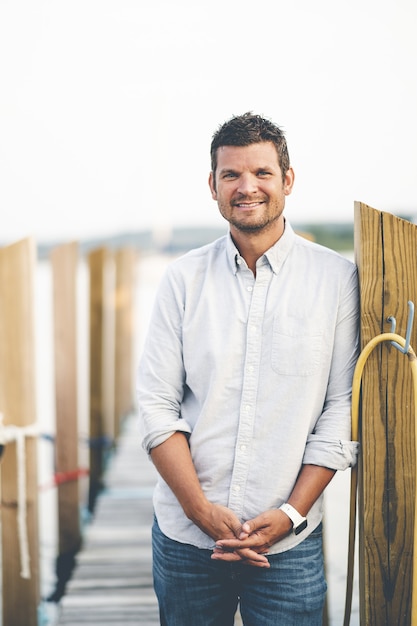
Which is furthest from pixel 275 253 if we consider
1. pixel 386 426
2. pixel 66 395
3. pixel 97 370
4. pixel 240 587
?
pixel 97 370

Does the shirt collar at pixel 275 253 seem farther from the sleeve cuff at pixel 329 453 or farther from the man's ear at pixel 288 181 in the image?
the sleeve cuff at pixel 329 453

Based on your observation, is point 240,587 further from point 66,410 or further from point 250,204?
point 66,410

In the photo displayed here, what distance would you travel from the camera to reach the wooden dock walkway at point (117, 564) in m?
3.47

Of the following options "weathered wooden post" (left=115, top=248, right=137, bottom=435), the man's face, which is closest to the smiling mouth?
the man's face

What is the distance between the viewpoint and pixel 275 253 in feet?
6.52

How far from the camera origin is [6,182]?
34594mm

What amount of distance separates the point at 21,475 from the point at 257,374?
160 centimetres

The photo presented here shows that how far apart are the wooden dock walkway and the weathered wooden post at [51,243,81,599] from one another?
0.67 ft

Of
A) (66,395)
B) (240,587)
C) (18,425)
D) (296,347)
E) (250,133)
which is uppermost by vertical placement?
(250,133)

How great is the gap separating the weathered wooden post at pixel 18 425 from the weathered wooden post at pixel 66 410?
1.38 meters

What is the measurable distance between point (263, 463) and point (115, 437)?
531 cm

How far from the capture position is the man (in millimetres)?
1891

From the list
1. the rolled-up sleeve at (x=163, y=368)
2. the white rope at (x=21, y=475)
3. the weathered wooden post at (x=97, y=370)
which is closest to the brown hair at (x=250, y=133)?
the rolled-up sleeve at (x=163, y=368)

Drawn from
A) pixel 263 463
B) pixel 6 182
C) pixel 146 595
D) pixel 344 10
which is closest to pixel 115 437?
pixel 146 595
